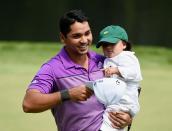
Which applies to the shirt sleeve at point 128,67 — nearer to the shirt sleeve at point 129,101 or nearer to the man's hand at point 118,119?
the shirt sleeve at point 129,101

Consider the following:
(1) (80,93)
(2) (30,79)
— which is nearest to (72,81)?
(1) (80,93)

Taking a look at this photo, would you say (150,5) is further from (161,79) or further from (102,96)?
(102,96)

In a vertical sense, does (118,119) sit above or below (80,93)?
below

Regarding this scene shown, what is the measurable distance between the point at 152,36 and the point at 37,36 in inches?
94.5

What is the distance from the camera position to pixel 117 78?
11.8 feet

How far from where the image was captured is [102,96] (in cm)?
354

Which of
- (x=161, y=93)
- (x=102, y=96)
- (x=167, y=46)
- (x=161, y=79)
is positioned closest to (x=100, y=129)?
(x=102, y=96)

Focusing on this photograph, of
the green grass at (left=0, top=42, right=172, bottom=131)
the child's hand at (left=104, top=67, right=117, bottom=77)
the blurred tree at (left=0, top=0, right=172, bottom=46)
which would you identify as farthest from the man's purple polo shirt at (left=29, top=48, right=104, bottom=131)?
the blurred tree at (left=0, top=0, right=172, bottom=46)

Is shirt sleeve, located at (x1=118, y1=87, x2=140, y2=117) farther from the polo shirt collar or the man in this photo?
the polo shirt collar

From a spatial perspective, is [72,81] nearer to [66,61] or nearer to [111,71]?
[66,61]

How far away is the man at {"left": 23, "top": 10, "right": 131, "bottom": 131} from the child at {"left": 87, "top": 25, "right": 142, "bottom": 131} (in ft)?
0.16

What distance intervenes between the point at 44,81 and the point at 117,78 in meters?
0.40

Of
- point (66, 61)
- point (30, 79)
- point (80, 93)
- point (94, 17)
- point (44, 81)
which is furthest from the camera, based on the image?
point (94, 17)

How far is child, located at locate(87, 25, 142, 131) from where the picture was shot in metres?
3.53
